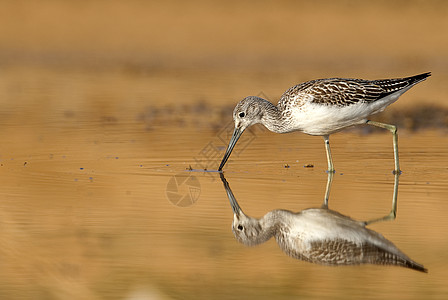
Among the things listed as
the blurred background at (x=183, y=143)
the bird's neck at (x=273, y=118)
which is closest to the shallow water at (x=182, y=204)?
the blurred background at (x=183, y=143)

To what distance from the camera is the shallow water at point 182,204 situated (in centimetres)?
694

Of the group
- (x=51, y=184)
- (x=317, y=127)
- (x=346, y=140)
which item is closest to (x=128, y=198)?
(x=51, y=184)

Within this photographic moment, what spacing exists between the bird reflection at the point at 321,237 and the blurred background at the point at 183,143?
169mm

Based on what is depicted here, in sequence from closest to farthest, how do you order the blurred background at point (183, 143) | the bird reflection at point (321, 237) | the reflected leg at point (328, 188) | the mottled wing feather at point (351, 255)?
the blurred background at point (183, 143) < the mottled wing feather at point (351, 255) < the bird reflection at point (321, 237) < the reflected leg at point (328, 188)

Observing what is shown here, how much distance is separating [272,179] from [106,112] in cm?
772

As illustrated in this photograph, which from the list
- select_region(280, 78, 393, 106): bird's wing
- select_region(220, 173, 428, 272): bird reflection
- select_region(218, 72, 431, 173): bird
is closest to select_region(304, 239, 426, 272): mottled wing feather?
select_region(220, 173, 428, 272): bird reflection

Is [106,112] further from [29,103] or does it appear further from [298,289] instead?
[298,289]

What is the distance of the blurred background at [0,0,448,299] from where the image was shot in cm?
720

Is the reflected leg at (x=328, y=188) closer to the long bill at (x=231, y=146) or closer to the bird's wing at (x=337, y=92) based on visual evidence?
the bird's wing at (x=337, y=92)

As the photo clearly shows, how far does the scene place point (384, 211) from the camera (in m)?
9.40

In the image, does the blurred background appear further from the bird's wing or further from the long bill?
the bird's wing

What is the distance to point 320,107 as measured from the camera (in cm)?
1144

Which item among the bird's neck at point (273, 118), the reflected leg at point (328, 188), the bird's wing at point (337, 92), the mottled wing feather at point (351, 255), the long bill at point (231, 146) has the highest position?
the bird's wing at point (337, 92)

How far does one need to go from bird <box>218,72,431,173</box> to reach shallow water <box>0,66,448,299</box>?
62 cm
